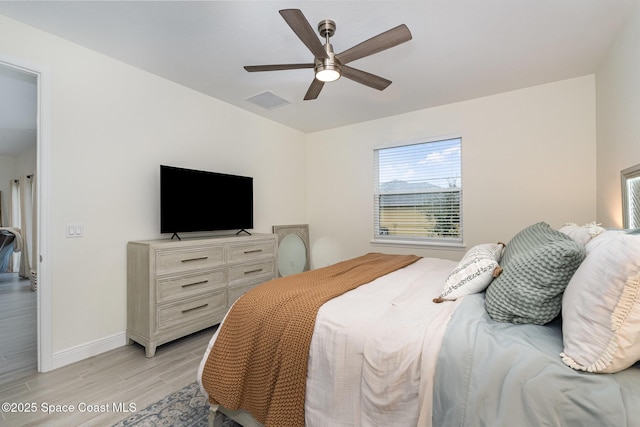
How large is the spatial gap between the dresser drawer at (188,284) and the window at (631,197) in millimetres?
3395

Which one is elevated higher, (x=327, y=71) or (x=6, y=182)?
(x=327, y=71)

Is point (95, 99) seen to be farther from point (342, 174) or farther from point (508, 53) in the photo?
point (508, 53)

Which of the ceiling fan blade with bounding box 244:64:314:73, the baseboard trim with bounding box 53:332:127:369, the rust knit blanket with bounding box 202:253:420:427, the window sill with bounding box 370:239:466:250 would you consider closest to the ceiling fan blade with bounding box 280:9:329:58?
the ceiling fan blade with bounding box 244:64:314:73

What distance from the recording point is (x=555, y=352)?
961mm

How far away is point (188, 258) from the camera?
2.59 m

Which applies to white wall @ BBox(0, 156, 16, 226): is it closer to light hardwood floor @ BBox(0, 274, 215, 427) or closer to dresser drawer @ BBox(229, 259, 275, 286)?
light hardwood floor @ BBox(0, 274, 215, 427)

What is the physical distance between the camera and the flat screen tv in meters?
2.72

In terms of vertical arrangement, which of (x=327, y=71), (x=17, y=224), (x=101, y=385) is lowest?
(x=101, y=385)

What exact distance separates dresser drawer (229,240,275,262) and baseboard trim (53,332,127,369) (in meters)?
1.18

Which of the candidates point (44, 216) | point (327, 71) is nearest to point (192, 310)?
point (44, 216)

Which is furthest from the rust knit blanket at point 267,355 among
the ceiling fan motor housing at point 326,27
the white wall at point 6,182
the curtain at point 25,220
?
the white wall at point 6,182

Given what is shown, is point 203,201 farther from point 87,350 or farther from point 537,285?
point 537,285

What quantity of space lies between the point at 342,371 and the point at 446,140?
129 inches

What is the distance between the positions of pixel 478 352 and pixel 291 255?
356cm
